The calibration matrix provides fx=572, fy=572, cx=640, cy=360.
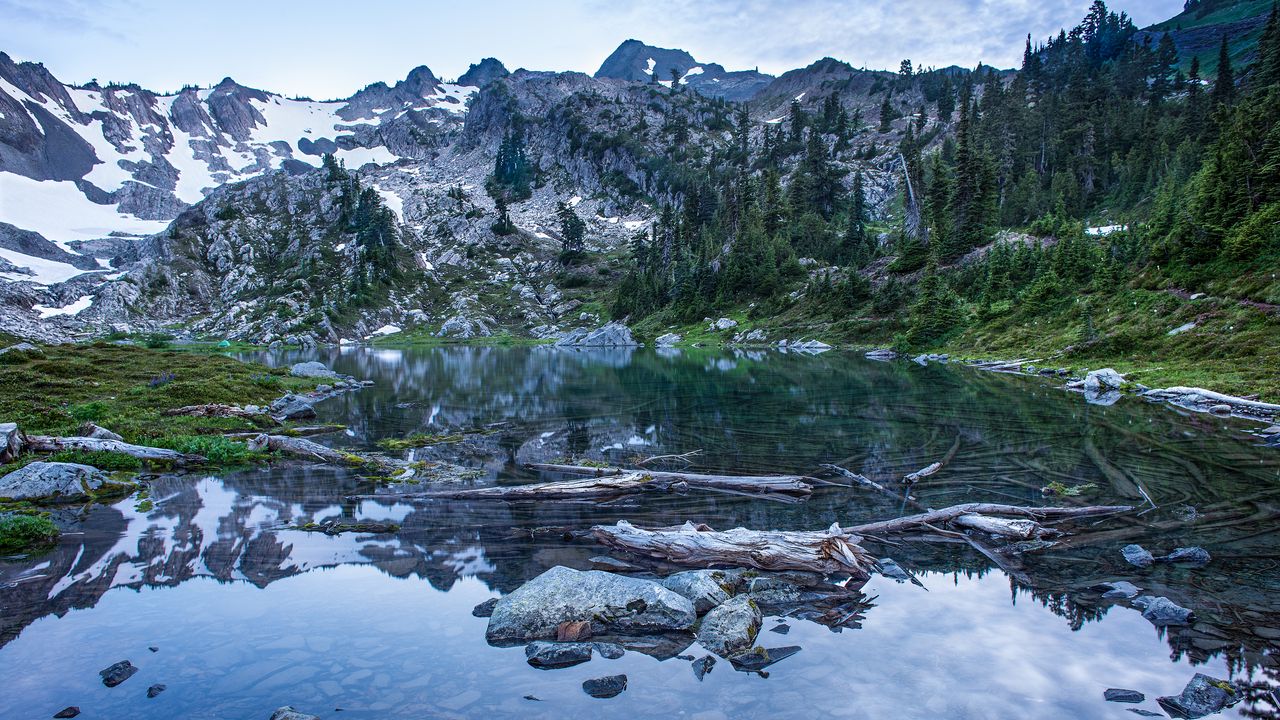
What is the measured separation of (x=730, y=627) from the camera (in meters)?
9.90

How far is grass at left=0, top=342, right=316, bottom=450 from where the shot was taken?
79.5ft

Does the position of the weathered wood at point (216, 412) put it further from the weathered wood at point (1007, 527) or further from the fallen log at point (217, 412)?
the weathered wood at point (1007, 527)

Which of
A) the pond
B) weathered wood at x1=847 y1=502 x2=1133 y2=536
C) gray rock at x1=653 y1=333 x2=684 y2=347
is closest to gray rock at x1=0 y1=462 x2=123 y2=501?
the pond

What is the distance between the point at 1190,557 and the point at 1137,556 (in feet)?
3.64

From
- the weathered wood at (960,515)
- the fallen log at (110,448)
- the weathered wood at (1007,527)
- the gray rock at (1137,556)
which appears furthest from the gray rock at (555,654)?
the fallen log at (110,448)

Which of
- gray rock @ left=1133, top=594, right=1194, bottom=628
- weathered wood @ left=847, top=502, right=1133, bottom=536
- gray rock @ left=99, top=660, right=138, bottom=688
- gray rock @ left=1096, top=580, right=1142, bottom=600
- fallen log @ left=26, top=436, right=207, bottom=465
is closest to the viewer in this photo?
gray rock @ left=99, top=660, right=138, bottom=688

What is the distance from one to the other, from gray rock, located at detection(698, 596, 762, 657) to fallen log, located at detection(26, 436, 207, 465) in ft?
73.3

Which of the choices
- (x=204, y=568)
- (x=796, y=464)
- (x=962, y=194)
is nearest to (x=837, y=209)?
(x=962, y=194)

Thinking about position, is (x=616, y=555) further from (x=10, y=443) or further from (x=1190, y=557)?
(x=10, y=443)

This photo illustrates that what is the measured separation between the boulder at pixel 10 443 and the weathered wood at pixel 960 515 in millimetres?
26879

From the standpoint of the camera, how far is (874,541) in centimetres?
1405

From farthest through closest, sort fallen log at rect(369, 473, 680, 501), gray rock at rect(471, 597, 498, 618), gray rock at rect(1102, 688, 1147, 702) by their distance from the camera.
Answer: fallen log at rect(369, 473, 680, 501) < gray rock at rect(471, 597, 498, 618) < gray rock at rect(1102, 688, 1147, 702)

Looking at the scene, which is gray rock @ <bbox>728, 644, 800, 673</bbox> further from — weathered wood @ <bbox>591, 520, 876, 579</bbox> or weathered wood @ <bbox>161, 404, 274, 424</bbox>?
weathered wood @ <bbox>161, 404, 274, 424</bbox>

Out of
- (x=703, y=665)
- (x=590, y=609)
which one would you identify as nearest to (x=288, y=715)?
(x=590, y=609)
